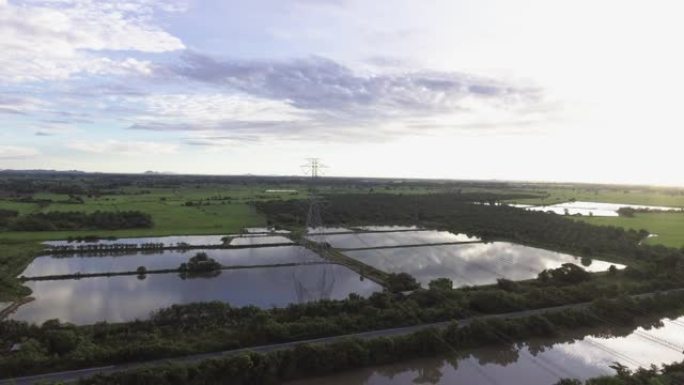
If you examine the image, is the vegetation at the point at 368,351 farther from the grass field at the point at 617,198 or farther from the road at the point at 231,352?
the grass field at the point at 617,198

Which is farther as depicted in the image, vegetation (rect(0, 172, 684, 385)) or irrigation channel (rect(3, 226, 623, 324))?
irrigation channel (rect(3, 226, 623, 324))

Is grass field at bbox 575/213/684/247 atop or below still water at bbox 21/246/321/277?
atop

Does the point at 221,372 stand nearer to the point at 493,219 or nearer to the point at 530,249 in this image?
the point at 530,249

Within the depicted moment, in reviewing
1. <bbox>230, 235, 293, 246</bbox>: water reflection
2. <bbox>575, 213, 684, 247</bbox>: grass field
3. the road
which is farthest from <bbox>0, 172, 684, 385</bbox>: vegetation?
<bbox>230, 235, 293, 246</bbox>: water reflection

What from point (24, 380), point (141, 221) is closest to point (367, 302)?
point (24, 380)

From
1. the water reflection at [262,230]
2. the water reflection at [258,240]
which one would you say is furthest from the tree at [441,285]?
the water reflection at [262,230]

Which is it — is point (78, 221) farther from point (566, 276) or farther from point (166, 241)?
point (566, 276)

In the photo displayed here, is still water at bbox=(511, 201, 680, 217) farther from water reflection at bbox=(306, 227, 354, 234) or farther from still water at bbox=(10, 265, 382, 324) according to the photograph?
still water at bbox=(10, 265, 382, 324)
